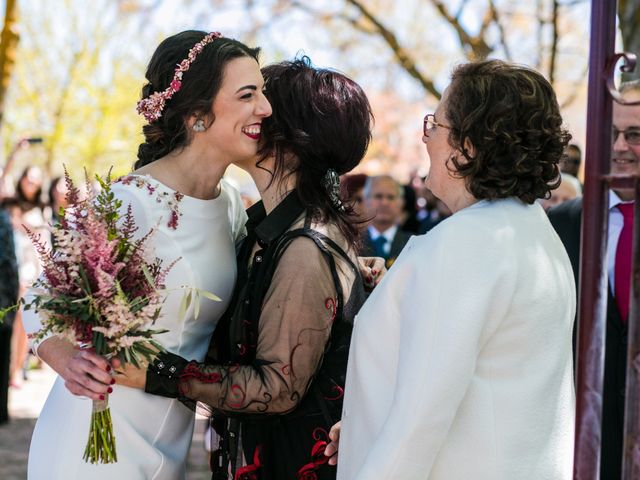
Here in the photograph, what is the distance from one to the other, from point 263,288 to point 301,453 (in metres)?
0.57

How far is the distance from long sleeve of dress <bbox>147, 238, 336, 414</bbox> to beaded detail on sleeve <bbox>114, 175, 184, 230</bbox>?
0.50 meters

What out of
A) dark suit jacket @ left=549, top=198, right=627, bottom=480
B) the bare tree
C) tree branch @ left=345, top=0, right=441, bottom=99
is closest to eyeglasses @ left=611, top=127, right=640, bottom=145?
dark suit jacket @ left=549, top=198, right=627, bottom=480

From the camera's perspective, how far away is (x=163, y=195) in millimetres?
3469

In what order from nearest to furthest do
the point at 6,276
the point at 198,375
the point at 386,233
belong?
the point at 198,375, the point at 6,276, the point at 386,233

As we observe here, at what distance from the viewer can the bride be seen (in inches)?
131

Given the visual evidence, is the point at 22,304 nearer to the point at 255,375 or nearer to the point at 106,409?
the point at 106,409

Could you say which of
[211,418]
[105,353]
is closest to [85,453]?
[105,353]

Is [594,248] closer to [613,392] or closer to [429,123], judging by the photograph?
[429,123]

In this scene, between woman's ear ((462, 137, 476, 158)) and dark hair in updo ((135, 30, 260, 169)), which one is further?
dark hair in updo ((135, 30, 260, 169))

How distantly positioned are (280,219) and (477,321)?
1.09 m

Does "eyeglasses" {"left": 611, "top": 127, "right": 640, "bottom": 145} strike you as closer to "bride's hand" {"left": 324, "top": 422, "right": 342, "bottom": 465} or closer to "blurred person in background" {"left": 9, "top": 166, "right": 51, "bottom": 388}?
"bride's hand" {"left": 324, "top": 422, "right": 342, "bottom": 465}

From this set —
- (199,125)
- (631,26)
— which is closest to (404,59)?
(631,26)

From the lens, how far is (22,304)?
317cm

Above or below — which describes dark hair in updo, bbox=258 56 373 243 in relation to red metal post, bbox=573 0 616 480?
above
